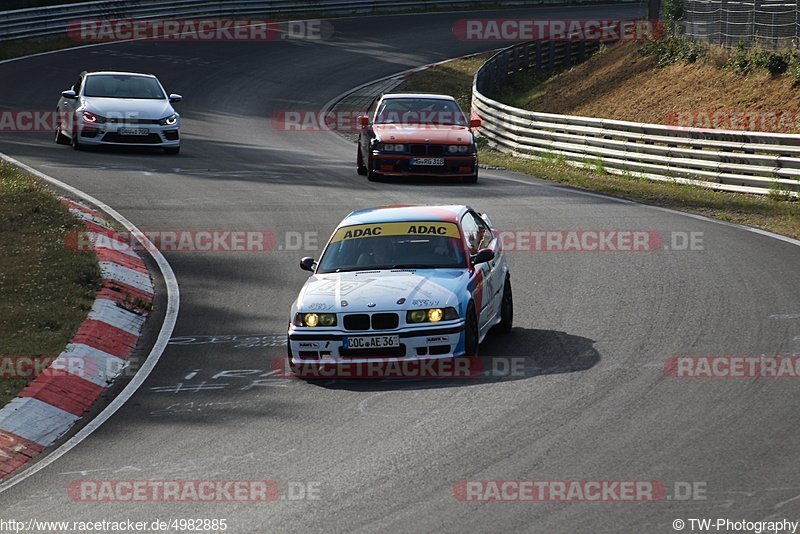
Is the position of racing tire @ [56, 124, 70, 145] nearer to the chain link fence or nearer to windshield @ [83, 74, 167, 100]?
windshield @ [83, 74, 167, 100]

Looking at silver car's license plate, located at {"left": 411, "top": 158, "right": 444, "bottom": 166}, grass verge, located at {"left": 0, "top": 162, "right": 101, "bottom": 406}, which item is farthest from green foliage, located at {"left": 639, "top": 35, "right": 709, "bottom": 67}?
grass verge, located at {"left": 0, "top": 162, "right": 101, "bottom": 406}

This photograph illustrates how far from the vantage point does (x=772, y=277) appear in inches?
582

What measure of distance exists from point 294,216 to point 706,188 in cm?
792

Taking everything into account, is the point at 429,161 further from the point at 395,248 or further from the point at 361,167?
the point at 395,248

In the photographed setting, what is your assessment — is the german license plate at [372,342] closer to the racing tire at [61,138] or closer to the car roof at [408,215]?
the car roof at [408,215]

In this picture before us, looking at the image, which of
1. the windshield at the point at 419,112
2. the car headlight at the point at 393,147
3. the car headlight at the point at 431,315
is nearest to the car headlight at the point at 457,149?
the car headlight at the point at 393,147

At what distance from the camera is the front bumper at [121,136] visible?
25.8 meters

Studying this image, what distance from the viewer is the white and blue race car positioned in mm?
11055

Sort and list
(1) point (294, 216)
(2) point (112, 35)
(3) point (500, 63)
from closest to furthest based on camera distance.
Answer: (1) point (294, 216) < (3) point (500, 63) < (2) point (112, 35)

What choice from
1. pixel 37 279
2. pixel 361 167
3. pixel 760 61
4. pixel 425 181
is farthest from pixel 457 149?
pixel 37 279

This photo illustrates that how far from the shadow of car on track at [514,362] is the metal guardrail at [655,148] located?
34.7ft

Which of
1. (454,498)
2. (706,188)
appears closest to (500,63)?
(706,188)

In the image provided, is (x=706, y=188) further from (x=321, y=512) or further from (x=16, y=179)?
(x=321, y=512)

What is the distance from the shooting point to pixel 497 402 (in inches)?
395
